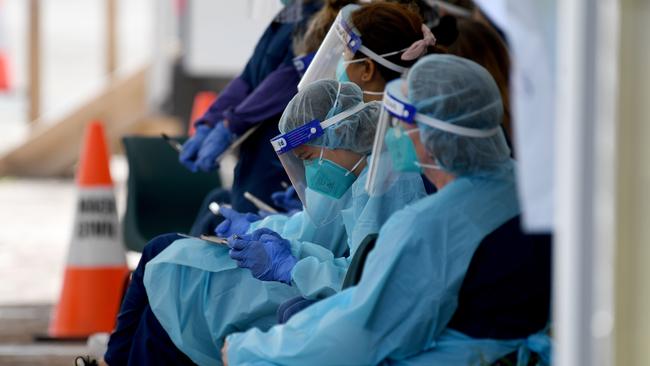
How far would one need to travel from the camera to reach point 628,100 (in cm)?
365

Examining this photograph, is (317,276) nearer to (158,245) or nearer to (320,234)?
(320,234)

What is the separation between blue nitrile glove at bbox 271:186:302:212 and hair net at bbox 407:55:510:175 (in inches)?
68.8

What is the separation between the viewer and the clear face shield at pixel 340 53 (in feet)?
13.1

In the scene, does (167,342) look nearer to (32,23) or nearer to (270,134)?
(270,134)

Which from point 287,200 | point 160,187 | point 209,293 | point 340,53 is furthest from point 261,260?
point 160,187

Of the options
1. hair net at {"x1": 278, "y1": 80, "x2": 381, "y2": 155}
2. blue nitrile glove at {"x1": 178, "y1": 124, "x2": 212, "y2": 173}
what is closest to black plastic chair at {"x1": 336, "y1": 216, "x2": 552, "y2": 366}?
hair net at {"x1": 278, "y1": 80, "x2": 381, "y2": 155}

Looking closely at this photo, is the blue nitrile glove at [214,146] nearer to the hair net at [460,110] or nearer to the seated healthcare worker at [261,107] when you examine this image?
the seated healthcare worker at [261,107]

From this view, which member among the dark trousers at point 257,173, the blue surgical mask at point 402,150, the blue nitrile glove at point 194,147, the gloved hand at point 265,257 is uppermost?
the blue surgical mask at point 402,150

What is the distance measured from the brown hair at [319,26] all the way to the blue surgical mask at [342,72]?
17.3 inches

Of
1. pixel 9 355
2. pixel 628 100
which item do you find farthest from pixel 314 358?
pixel 9 355

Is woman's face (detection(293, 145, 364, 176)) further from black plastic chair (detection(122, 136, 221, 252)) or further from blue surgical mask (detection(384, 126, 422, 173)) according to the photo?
black plastic chair (detection(122, 136, 221, 252))

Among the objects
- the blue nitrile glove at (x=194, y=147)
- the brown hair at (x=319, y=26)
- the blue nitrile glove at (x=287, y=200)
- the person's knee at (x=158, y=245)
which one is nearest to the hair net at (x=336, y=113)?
the person's knee at (x=158, y=245)

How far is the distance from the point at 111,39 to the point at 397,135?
41.1 feet

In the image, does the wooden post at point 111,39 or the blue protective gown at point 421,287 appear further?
the wooden post at point 111,39
